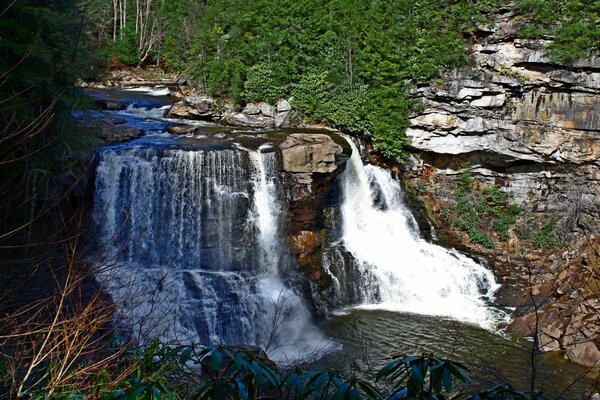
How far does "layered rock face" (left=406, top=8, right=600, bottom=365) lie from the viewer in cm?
1482

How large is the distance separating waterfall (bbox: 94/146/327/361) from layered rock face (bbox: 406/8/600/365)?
20.9 ft

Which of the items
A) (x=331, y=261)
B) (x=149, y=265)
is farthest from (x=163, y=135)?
(x=331, y=261)

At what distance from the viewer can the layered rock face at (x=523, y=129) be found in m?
14.8

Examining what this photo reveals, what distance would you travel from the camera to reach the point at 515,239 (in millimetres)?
15695

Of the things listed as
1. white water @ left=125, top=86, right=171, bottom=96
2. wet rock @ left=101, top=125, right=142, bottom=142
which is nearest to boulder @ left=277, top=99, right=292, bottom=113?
wet rock @ left=101, top=125, right=142, bottom=142

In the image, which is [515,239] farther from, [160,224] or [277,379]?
[277,379]

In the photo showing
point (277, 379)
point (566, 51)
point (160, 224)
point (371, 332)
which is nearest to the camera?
point (277, 379)

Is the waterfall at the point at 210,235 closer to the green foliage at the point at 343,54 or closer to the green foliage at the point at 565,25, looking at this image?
the green foliage at the point at 343,54

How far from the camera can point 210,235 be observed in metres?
12.6

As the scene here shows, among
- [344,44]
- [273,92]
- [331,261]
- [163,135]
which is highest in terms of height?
[344,44]

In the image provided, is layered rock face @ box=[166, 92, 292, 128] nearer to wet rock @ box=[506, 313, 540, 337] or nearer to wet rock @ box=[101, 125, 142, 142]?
wet rock @ box=[101, 125, 142, 142]

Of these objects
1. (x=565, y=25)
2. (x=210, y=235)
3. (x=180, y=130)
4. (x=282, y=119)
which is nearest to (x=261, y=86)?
(x=282, y=119)

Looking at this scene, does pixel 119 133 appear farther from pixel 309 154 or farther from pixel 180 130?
pixel 309 154

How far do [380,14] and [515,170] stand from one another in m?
7.06
